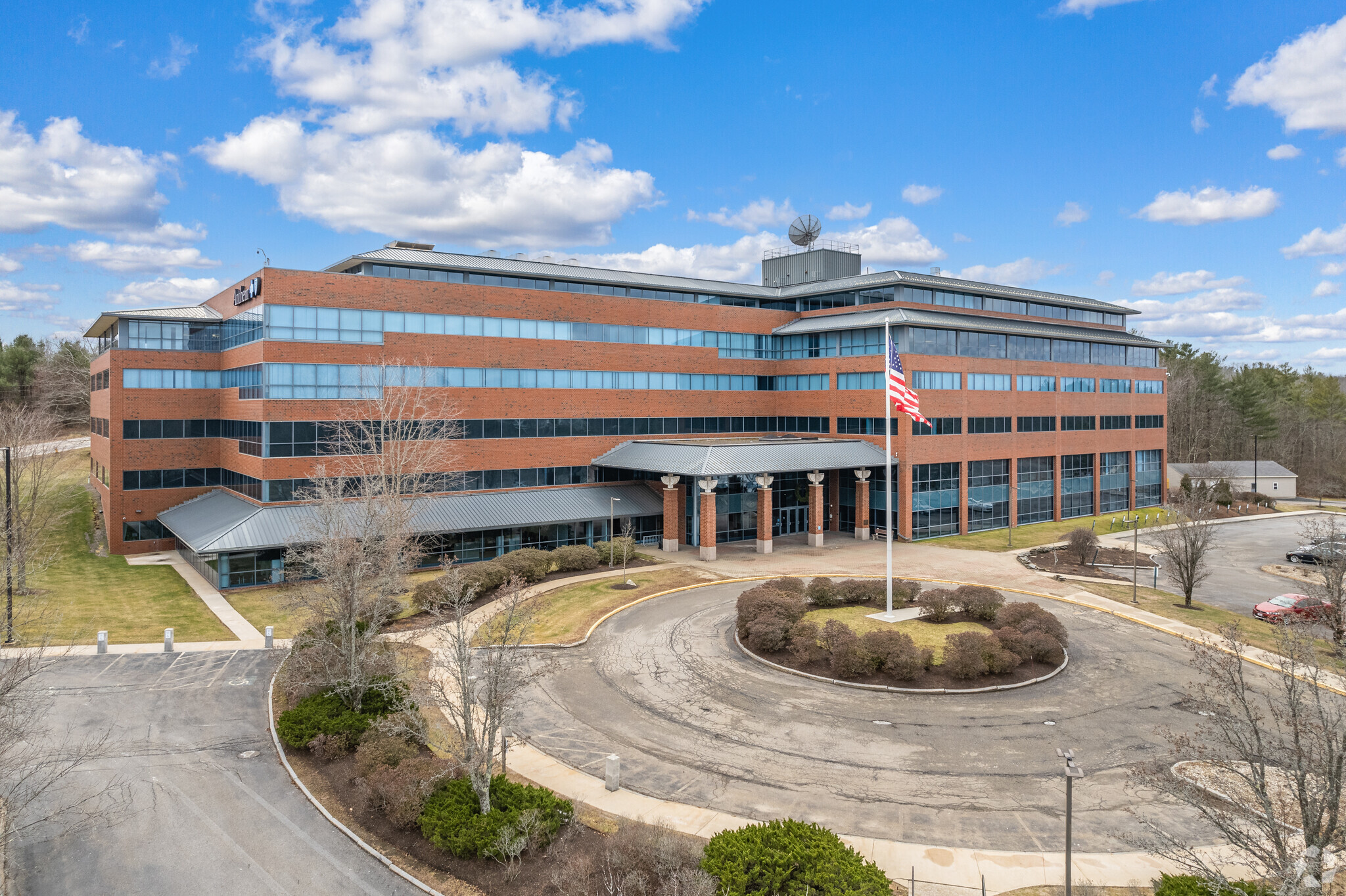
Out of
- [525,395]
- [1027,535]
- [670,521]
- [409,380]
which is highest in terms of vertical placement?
[409,380]

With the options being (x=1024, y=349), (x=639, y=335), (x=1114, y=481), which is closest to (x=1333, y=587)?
(x=1024, y=349)

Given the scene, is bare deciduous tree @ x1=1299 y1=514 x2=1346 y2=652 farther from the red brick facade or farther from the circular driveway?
the red brick facade

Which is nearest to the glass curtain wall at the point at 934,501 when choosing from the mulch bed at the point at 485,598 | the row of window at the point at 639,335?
the row of window at the point at 639,335

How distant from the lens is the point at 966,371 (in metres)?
55.0

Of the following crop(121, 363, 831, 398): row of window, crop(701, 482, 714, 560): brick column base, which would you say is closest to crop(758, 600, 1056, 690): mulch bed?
crop(701, 482, 714, 560): brick column base

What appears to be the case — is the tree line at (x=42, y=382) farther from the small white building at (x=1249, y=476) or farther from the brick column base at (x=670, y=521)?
the small white building at (x=1249, y=476)

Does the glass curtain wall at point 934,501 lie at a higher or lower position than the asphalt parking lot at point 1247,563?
higher

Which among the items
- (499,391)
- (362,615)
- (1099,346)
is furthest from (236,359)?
(1099,346)

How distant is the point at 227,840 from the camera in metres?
16.1

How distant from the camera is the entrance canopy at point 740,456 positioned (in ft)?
151

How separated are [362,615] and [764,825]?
51.5ft

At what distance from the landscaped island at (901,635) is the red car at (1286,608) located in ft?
39.0

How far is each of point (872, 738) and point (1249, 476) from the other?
284 ft

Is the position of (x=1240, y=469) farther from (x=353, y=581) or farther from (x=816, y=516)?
(x=353, y=581)
